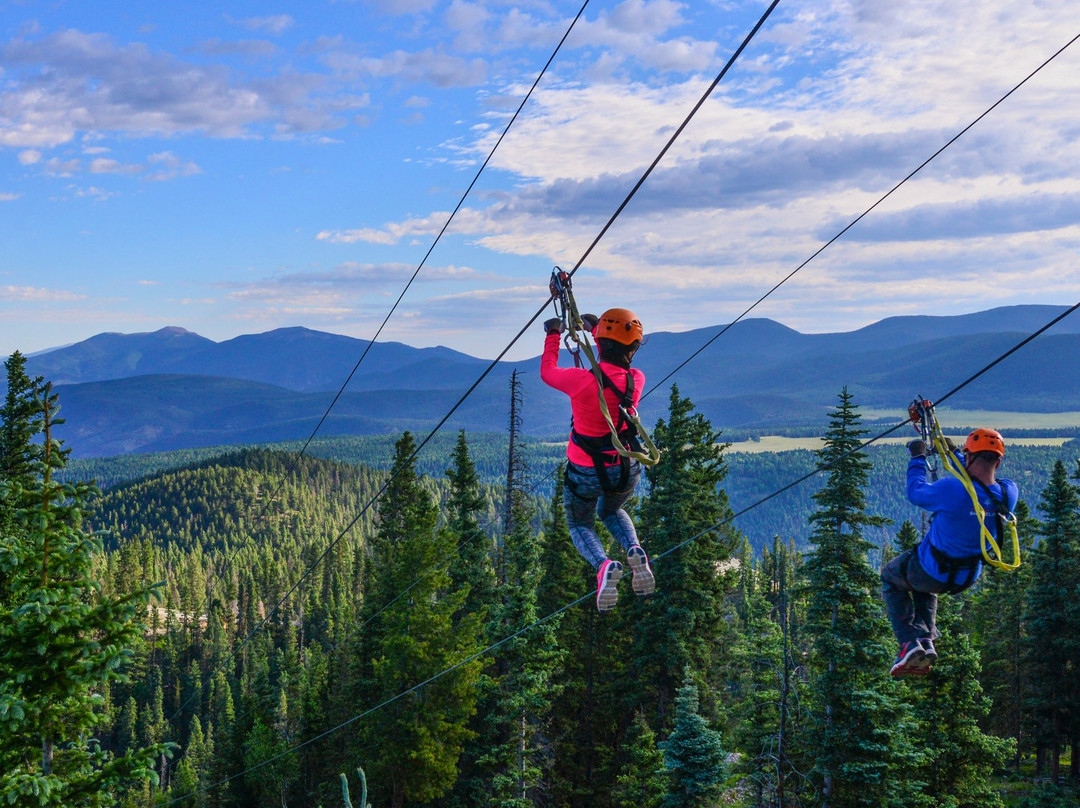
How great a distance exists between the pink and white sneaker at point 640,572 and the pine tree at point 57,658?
7.79m

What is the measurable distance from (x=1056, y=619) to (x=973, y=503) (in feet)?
108

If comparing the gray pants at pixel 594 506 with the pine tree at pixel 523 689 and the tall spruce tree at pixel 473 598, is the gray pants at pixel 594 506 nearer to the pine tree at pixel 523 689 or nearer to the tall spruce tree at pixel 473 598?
the pine tree at pixel 523 689

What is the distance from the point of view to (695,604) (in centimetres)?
3009

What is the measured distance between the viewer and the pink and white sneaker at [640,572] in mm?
7957

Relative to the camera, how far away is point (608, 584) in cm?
813

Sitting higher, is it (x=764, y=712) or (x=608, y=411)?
(x=608, y=411)

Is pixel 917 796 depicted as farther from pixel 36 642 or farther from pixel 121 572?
pixel 121 572

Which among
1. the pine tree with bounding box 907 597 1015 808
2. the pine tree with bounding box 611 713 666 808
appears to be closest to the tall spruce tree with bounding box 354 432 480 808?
the pine tree with bounding box 611 713 666 808

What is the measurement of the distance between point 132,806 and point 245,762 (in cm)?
3174

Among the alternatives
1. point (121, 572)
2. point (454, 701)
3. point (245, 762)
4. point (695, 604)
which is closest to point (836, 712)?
point (695, 604)

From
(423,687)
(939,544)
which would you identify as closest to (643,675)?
(423,687)

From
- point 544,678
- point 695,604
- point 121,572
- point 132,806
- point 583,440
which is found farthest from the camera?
point 121,572

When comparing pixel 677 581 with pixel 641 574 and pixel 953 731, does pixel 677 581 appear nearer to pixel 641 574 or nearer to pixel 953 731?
pixel 953 731

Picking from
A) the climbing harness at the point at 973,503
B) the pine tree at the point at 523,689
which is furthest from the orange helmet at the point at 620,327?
the pine tree at the point at 523,689
